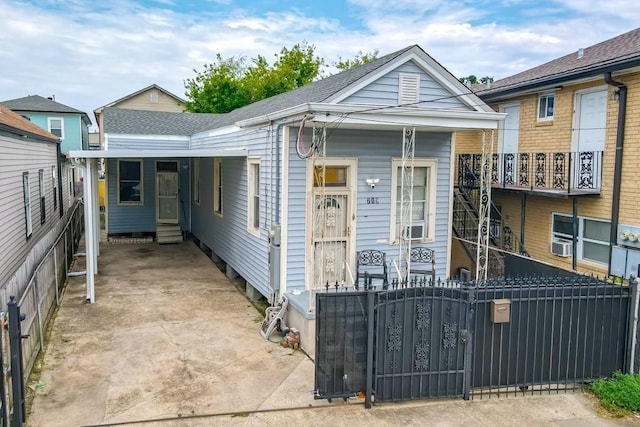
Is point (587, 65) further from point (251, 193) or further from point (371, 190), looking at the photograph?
point (251, 193)

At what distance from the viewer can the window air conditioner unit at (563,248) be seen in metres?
11.3

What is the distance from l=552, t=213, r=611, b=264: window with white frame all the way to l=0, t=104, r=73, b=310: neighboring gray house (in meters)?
10.5

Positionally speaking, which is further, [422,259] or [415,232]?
[422,259]

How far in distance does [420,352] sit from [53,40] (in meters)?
17.6

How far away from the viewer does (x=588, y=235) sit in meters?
10.9

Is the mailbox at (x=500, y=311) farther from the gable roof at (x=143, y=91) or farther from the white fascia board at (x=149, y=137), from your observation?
the gable roof at (x=143, y=91)

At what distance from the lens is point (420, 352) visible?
19.4 feet

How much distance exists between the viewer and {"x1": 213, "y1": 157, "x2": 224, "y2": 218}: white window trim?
43.1 ft

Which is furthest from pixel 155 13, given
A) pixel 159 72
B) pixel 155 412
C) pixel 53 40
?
pixel 159 72

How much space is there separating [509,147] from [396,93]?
5.86 meters

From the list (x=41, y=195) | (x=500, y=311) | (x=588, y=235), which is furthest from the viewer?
(x=41, y=195)

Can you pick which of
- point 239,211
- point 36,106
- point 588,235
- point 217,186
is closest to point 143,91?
point 36,106

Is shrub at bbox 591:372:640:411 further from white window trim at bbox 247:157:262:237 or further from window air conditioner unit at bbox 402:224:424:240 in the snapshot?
white window trim at bbox 247:157:262:237

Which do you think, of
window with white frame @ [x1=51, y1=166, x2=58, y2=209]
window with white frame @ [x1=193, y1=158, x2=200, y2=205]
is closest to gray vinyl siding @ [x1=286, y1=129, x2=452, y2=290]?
window with white frame @ [x1=193, y1=158, x2=200, y2=205]
